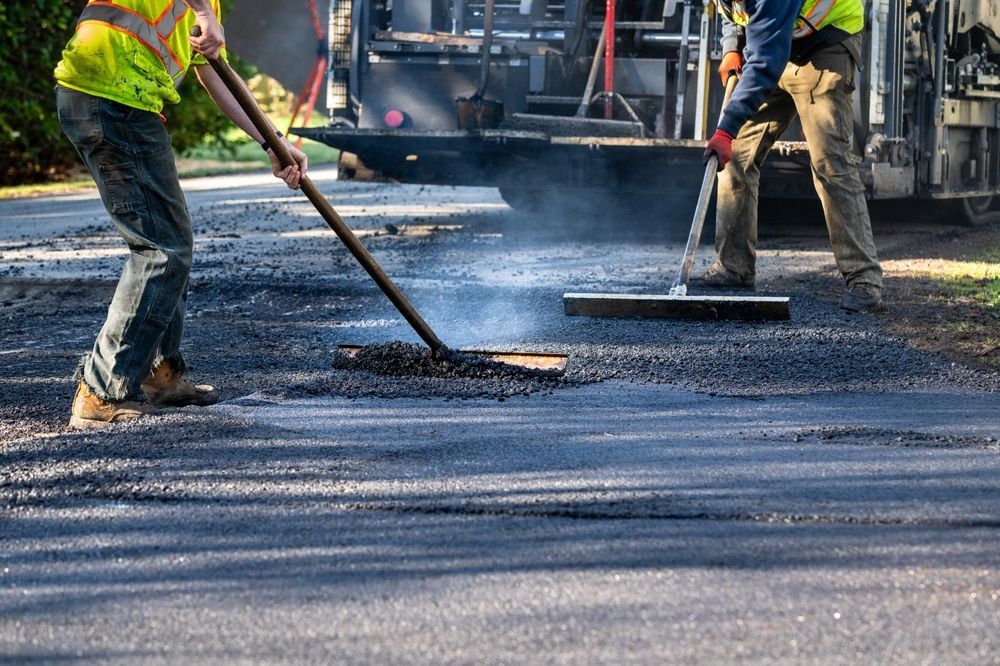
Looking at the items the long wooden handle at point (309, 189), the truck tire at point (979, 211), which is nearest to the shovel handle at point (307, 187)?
the long wooden handle at point (309, 189)

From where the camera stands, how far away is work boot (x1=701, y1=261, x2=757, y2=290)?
6.95 meters

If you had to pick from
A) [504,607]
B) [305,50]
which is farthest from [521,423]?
[305,50]

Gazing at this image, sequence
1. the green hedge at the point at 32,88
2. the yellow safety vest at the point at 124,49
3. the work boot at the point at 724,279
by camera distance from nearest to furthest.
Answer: the yellow safety vest at the point at 124,49 → the work boot at the point at 724,279 → the green hedge at the point at 32,88

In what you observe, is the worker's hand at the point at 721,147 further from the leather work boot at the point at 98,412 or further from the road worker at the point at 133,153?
the leather work boot at the point at 98,412

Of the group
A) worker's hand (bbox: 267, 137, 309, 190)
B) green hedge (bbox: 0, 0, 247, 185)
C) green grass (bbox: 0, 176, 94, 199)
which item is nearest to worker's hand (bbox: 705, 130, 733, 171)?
worker's hand (bbox: 267, 137, 309, 190)

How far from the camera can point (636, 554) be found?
2.99m

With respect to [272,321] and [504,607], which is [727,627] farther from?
[272,321]

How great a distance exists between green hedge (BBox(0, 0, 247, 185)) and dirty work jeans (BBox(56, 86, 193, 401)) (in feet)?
31.8

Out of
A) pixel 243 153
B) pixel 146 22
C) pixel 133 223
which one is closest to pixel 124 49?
pixel 146 22

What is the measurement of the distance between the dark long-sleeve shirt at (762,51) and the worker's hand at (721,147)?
0.19 feet

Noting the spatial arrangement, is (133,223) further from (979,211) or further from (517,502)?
(979,211)

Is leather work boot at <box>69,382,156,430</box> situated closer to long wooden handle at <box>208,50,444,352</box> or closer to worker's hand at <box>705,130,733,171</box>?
long wooden handle at <box>208,50,444,352</box>

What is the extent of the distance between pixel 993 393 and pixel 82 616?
3.20 m

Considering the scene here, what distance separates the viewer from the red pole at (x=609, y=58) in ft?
29.1
